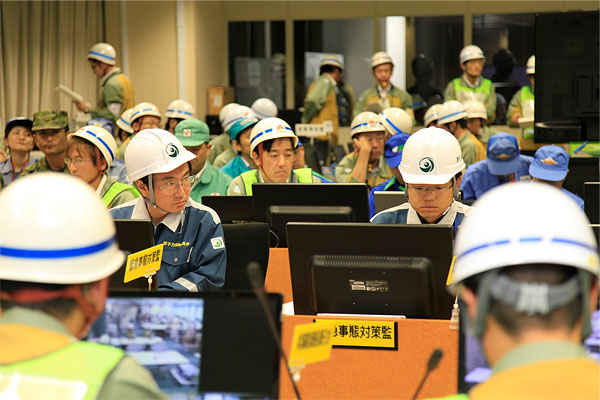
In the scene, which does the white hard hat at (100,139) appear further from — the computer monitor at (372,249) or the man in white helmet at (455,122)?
the man in white helmet at (455,122)

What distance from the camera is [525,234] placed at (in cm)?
120

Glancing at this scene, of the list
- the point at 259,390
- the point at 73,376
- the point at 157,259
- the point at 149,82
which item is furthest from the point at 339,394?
the point at 149,82

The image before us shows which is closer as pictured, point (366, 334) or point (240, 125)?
point (366, 334)

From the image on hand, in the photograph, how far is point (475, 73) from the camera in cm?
984

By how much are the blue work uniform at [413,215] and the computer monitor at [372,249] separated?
0.89 meters

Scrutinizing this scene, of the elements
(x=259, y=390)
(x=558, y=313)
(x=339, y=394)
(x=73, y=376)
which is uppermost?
(x=558, y=313)

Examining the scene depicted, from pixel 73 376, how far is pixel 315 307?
1.20 meters

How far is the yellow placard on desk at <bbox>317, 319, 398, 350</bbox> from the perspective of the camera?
224 cm

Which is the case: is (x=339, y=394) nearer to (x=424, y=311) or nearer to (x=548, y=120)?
(x=424, y=311)

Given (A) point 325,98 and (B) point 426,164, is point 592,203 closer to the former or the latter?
(B) point 426,164

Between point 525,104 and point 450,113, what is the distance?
2437 millimetres

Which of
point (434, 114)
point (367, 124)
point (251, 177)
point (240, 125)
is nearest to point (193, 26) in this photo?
point (434, 114)

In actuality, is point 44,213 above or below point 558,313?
above

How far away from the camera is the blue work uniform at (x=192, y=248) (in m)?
3.10
